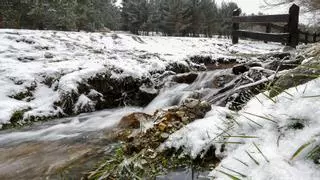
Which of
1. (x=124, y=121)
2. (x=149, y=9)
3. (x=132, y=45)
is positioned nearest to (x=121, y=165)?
(x=124, y=121)

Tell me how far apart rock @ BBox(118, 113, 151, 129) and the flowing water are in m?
0.31

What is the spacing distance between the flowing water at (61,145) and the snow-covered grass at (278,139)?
2.76ft

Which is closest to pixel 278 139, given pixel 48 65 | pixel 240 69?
pixel 240 69

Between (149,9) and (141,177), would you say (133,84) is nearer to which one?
(141,177)

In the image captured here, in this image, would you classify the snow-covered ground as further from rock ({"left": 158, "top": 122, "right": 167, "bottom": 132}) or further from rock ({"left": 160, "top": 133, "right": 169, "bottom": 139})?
rock ({"left": 160, "top": 133, "right": 169, "bottom": 139})

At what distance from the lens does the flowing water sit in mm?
2906

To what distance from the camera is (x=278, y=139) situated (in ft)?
5.02

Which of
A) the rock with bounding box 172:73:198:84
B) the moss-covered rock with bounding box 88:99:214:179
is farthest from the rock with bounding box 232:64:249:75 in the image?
the moss-covered rock with bounding box 88:99:214:179

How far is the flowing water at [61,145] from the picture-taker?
2.91 metres

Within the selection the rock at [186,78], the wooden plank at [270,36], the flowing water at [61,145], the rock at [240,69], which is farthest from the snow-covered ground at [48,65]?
the rock at [240,69]

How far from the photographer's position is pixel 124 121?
13.6 ft

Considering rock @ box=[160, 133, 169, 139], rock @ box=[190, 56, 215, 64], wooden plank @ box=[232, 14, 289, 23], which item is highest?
wooden plank @ box=[232, 14, 289, 23]

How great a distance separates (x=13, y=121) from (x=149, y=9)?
3852cm

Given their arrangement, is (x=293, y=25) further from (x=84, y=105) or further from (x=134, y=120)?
(x=134, y=120)
